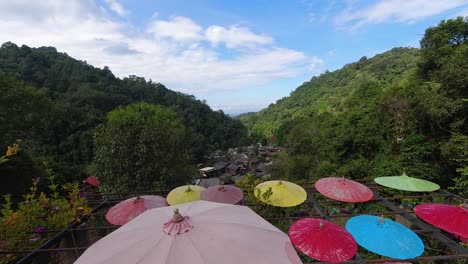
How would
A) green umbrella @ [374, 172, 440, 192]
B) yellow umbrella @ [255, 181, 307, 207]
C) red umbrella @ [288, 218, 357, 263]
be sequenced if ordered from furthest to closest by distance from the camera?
green umbrella @ [374, 172, 440, 192], yellow umbrella @ [255, 181, 307, 207], red umbrella @ [288, 218, 357, 263]

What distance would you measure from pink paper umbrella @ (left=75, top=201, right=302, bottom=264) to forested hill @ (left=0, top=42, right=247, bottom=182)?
12116 millimetres

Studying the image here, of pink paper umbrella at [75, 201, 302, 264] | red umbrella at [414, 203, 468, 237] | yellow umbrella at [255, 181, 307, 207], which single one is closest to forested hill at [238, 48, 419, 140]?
red umbrella at [414, 203, 468, 237]

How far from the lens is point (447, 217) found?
11.5ft

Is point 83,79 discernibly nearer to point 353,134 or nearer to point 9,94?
point 9,94

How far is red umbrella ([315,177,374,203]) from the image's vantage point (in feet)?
13.7

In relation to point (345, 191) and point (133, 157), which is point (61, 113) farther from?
point (345, 191)

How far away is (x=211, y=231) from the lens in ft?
5.94

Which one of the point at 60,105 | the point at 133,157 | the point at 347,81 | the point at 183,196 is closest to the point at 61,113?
the point at 60,105

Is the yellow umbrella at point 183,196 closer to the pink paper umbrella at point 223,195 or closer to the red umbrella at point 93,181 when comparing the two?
the pink paper umbrella at point 223,195

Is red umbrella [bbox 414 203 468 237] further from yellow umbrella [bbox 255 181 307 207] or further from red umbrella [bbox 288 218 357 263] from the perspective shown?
yellow umbrella [bbox 255 181 307 207]

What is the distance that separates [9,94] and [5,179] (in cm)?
450

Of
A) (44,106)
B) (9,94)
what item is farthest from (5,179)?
(44,106)

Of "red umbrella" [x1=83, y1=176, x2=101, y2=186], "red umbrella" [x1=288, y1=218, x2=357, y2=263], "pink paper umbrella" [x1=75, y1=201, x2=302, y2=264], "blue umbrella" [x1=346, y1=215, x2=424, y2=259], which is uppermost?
"pink paper umbrella" [x1=75, y1=201, x2=302, y2=264]

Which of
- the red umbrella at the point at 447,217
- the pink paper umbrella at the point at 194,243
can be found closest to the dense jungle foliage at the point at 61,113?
the pink paper umbrella at the point at 194,243
